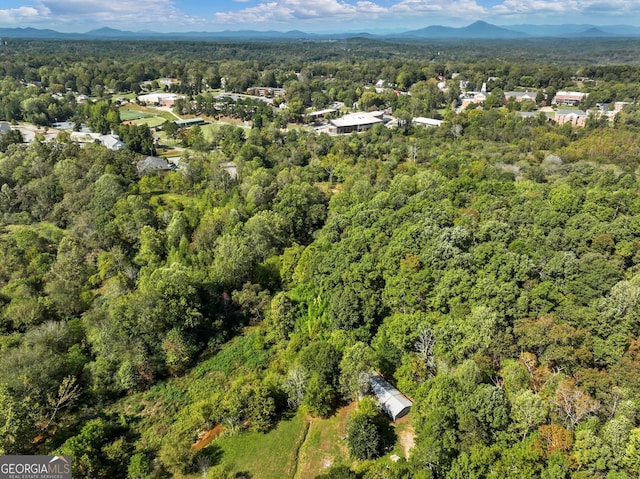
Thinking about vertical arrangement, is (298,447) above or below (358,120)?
below

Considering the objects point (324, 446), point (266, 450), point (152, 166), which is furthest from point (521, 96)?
point (266, 450)

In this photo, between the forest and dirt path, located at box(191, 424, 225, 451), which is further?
dirt path, located at box(191, 424, 225, 451)

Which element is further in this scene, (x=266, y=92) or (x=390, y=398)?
(x=266, y=92)

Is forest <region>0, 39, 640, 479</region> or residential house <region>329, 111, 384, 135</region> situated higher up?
residential house <region>329, 111, 384, 135</region>

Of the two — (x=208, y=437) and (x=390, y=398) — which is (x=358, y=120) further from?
(x=208, y=437)

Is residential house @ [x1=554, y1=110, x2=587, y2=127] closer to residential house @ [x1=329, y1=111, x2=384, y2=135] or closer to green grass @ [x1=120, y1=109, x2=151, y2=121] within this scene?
residential house @ [x1=329, y1=111, x2=384, y2=135]

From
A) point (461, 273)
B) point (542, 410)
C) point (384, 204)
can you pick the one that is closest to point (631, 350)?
point (542, 410)

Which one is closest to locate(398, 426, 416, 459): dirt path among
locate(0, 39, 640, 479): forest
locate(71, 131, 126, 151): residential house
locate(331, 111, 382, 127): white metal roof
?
locate(0, 39, 640, 479): forest
